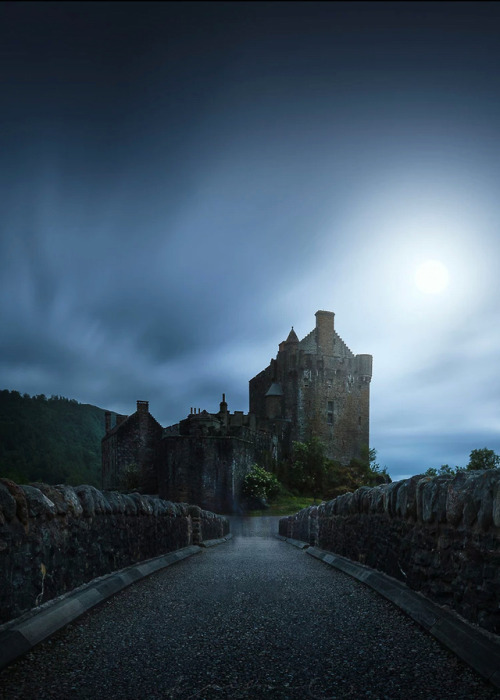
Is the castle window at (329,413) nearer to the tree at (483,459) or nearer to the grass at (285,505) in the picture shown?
the grass at (285,505)

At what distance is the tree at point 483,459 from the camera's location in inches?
824

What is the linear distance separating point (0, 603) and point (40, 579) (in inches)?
30.2

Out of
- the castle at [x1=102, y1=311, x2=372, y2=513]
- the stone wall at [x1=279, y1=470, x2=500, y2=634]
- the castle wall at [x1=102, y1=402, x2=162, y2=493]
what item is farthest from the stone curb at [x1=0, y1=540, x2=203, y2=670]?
the castle wall at [x1=102, y1=402, x2=162, y2=493]

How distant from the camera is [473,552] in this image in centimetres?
442

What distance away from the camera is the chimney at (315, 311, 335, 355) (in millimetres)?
73438

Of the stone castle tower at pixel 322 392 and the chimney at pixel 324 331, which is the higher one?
the chimney at pixel 324 331

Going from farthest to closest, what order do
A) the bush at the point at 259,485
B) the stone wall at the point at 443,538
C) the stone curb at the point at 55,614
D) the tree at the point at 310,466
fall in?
the tree at the point at 310,466
the bush at the point at 259,485
the stone wall at the point at 443,538
the stone curb at the point at 55,614

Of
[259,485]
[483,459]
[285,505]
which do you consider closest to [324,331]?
[259,485]

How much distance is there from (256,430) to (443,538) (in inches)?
2111

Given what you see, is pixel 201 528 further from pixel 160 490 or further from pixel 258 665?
pixel 160 490

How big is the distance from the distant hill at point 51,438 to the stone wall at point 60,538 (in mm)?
35884

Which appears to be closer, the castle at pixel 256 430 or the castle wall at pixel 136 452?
the castle at pixel 256 430

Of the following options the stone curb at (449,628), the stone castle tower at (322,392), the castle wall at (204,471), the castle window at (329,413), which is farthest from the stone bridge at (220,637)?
the castle window at (329,413)

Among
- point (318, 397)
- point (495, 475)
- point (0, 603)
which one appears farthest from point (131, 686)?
point (318, 397)
